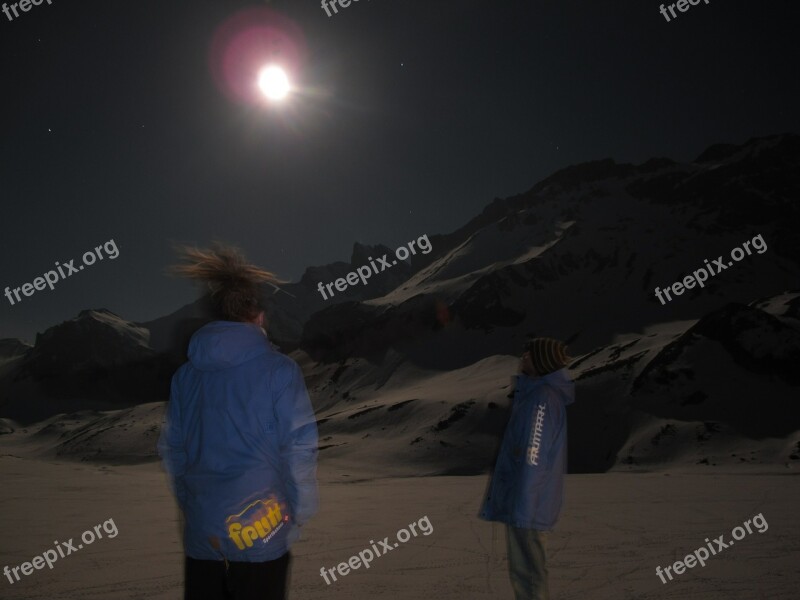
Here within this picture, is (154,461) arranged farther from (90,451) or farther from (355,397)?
(355,397)

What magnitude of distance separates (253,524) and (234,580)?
308 millimetres

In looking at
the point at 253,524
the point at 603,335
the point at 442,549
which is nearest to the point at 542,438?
the point at 253,524

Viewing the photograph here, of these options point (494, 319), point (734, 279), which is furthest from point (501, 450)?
point (734, 279)

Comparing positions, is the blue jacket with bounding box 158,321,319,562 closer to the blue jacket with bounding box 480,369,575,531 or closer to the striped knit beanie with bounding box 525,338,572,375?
the blue jacket with bounding box 480,369,575,531

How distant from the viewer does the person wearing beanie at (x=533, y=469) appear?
439 cm

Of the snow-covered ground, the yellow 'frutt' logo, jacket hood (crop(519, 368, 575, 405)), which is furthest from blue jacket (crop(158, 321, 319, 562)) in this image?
the snow-covered ground

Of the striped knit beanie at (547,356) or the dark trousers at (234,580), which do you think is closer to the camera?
the dark trousers at (234,580)

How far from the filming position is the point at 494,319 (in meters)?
128

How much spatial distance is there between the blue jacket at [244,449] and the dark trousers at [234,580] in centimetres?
4

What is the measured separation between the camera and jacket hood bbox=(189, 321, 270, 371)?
2.86 metres

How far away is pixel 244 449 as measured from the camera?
2.75m

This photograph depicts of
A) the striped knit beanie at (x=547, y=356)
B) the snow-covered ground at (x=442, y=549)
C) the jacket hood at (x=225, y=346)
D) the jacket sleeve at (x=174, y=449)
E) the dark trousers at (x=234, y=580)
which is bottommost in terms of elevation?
the snow-covered ground at (x=442, y=549)

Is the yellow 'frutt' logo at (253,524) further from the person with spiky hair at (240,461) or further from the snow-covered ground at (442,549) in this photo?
the snow-covered ground at (442,549)

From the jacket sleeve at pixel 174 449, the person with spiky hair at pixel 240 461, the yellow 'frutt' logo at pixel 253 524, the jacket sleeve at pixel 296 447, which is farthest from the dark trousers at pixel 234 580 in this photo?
the jacket sleeve at pixel 174 449
